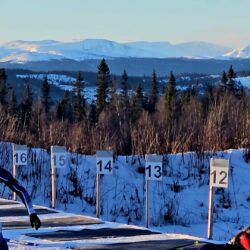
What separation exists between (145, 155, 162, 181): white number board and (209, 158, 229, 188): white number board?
1628 millimetres

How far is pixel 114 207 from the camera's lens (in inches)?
690

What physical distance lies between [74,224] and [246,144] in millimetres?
10395

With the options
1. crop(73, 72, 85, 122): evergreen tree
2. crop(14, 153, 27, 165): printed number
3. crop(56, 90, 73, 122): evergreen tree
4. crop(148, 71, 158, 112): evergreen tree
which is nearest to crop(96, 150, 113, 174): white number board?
crop(14, 153, 27, 165): printed number

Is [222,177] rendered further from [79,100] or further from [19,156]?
[79,100]

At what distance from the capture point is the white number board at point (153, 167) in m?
12.7

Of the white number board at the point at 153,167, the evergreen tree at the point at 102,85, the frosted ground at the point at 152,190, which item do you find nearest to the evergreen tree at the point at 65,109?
the evergreen tree at the point at 102,85

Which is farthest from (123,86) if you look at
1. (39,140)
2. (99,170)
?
(99,170)

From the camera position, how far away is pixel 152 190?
18578 millimetres

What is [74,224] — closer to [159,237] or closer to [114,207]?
[159,237]

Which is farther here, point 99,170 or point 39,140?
point 39,140

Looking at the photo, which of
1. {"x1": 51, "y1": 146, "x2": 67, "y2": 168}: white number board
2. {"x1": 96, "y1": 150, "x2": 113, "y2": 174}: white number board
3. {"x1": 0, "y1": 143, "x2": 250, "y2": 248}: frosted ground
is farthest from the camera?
{"x1": 0, "y1": 143, "x2": 250, "y2": 248}: frosted ground

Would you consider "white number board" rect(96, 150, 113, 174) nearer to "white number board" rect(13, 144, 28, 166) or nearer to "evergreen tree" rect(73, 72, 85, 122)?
"white number board" rect(13, 144, 28, 166)

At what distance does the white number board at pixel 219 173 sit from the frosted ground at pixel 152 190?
4645mm

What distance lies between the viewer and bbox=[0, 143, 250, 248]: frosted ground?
55.6 feet
